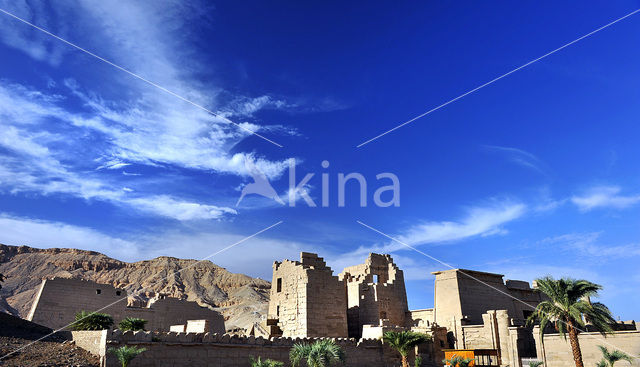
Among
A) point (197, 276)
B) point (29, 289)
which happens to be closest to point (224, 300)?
point (197, 276)

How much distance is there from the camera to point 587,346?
24.4m

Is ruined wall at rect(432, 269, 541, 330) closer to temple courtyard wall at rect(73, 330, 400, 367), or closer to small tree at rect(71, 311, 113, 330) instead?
temple courtyard wall at rect(73, 330, 400, 367)

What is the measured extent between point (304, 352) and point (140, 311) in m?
18.6

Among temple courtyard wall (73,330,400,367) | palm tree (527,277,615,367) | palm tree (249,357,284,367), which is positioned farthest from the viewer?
palm tree (527,277,615,367)

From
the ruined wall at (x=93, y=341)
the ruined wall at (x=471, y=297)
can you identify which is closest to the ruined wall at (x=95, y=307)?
the ruined wall at (x=93, y=341)

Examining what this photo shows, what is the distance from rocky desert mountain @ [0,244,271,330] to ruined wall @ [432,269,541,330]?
146ft

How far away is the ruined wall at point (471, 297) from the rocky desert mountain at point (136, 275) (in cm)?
4438

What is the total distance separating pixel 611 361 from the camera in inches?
878

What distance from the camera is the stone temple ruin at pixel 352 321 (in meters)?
19.3

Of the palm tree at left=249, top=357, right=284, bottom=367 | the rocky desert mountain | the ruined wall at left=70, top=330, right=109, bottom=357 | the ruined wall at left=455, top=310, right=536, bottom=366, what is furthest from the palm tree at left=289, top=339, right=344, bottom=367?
the rocky desert mountain

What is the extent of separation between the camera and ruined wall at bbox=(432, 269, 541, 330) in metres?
32.4

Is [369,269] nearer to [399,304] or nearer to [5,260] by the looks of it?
[399,304]

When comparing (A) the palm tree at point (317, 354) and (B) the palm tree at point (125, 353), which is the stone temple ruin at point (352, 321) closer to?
(B) the palm tree at point (125, 353)

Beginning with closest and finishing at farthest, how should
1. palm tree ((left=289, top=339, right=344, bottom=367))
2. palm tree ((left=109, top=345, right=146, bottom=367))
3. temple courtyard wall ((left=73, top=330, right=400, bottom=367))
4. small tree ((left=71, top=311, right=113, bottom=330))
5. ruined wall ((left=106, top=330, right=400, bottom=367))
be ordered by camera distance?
palm tree ((left=109, top=345, right=146, bottom=367))
temple courtyard wall ((left=73, top=330, right=400, bottom=367))
ruined wall ((left=106, top=330, right=400, bottom=367))
palm tree ((left=289, top=339, right=344, bottom=367))
small tree ((left=71, top=311, right=113, bottom=330))
